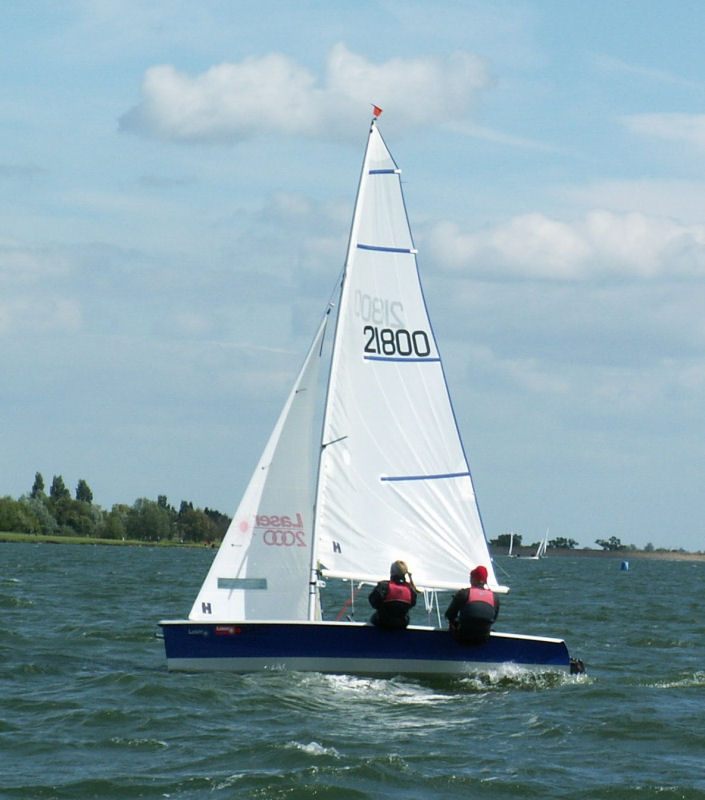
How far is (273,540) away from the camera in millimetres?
19359

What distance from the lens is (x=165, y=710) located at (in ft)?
54.3

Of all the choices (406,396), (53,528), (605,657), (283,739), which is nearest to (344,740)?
(283,739)

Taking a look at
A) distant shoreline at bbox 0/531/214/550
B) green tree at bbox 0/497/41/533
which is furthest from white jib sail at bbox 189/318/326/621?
green tree at bbox 0/497/41/533

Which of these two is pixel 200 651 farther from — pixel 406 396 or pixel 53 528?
pixel 53 528

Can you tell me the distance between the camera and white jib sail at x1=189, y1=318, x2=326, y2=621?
755 inches

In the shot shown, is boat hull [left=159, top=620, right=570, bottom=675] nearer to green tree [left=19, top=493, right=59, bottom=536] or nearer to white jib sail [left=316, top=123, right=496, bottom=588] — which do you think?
white jib sail [left=316, top=123, right=496, bottom=588]

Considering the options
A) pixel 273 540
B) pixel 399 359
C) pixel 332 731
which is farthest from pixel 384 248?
pixel 332 731

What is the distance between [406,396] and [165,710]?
599 centimetres

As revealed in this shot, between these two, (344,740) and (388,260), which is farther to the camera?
(388,260)

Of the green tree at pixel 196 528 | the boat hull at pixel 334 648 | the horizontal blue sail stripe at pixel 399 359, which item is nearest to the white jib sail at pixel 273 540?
the boat hull at pixel 334 648

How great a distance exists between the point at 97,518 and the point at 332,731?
146 metres

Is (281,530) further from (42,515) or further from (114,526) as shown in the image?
(114,526)

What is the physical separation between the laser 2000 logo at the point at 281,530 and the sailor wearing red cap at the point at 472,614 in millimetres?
2339

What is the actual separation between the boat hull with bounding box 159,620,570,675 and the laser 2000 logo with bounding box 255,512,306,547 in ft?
4.28
